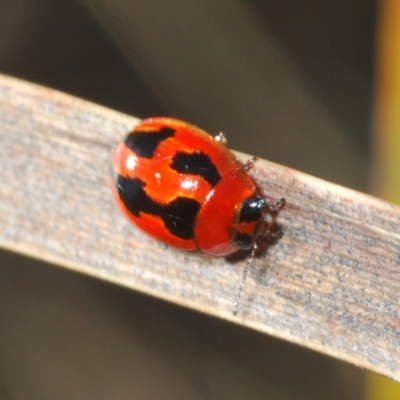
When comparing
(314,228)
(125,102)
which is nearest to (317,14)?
(125,102)

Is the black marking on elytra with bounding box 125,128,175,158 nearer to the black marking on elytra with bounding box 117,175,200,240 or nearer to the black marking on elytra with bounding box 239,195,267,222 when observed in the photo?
the black marking on elytra with bounding box 117,175,200,240

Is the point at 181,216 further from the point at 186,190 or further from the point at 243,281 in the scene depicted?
the point at 243,281

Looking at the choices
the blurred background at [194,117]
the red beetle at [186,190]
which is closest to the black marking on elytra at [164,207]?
the red beetle at [186,190]

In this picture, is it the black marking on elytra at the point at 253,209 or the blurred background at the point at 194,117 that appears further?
the blurred background at the point at 194,117

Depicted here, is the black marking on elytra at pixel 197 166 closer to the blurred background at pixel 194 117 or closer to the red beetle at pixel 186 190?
the red beetle at pixel 186 190

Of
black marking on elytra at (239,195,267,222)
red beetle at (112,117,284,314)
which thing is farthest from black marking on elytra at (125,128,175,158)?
black marking on elytra at (239,195,267,222)

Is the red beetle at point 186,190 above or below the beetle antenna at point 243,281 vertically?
above
